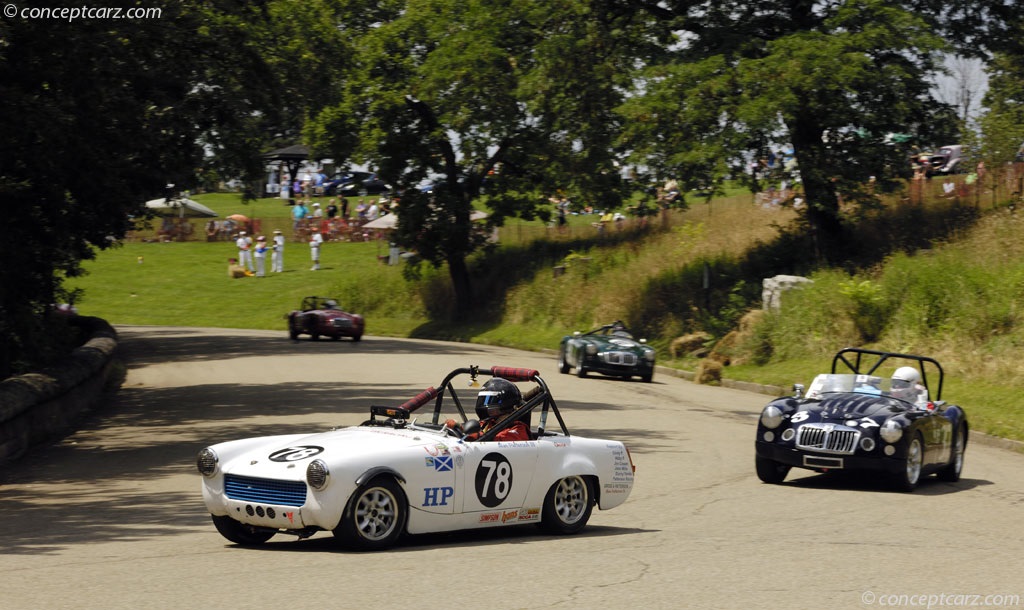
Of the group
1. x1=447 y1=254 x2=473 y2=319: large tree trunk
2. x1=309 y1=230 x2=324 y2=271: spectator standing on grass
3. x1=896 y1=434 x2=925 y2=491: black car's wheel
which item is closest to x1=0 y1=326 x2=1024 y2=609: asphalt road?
x1=896 y1=434 x2=925 y2=491: black car's wheel

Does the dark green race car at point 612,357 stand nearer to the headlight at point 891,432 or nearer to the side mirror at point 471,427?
the headlight at point 891,432

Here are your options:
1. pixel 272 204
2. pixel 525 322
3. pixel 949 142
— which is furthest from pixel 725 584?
pixel 272 204

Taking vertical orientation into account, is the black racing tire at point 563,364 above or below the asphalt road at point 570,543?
above

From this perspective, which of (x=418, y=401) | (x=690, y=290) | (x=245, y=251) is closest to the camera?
(x=418, y=401)

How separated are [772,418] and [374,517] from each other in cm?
625

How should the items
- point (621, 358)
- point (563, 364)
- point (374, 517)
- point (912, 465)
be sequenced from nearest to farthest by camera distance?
point (374, 517) < point (912, 465) < point (621, 358) < point (563, 364)

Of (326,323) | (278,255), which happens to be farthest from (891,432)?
(278,255)

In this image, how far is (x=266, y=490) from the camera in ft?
28.7

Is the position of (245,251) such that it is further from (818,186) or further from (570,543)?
(570,543)

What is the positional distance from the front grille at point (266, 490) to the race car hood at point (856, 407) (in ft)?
23.2

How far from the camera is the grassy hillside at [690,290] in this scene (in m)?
27.7

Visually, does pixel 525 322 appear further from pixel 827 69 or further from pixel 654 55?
pixel 827 69

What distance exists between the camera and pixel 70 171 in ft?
60.6

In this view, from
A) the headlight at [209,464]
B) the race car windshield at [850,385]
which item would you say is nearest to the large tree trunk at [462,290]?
the race car windshield at [850,385]
